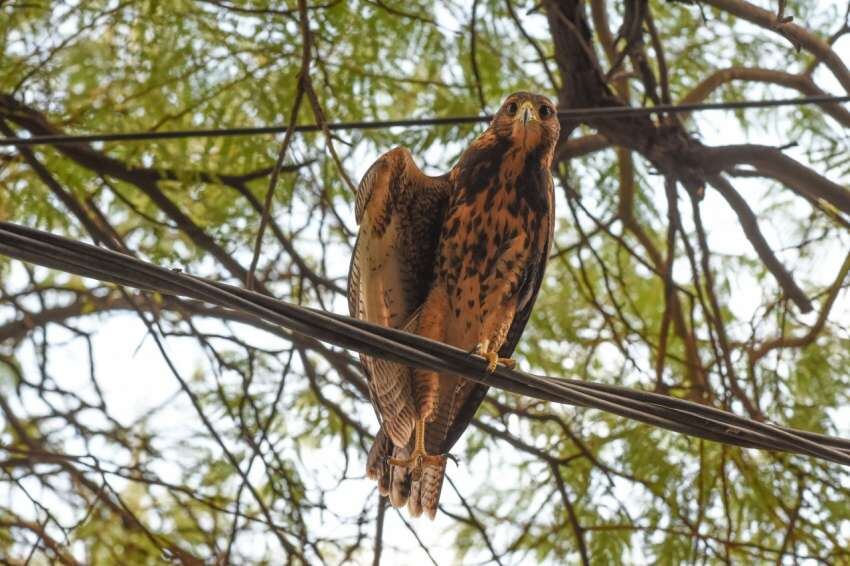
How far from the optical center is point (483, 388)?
4383 mm

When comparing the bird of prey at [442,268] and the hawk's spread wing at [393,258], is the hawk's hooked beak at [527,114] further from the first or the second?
the hawk's spread wing at [393,258]

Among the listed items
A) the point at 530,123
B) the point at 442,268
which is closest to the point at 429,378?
the point at 442,268

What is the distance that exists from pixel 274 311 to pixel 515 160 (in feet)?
6.28

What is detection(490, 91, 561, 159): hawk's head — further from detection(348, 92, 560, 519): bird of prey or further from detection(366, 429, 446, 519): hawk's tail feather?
detection(366, 429, 446, 519): hawk's tail feather

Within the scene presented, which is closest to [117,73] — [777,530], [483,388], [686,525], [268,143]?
[268,143]

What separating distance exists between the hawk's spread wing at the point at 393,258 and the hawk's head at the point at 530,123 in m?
0.34

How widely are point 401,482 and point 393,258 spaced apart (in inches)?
32.4

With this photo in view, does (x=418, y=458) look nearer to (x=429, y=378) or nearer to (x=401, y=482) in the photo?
(x=401, y=482)

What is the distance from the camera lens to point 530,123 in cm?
438

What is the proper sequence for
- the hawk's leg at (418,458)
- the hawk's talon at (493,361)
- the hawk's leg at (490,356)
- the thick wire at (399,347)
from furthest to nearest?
1. the hawk's leg at (418,458)
2. the hawk's leg at (490,356)
3. the hawk's talon at (493,361)
4. the thick wire at (399,347)

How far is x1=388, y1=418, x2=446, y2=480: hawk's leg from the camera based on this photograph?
4188 millimetres

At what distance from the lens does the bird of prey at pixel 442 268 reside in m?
4.25

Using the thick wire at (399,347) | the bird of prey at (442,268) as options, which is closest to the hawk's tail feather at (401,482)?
the bird of prey at (442,268)

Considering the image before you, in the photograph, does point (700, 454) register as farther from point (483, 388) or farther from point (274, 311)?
point (274, 311)
